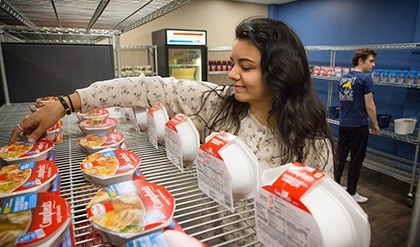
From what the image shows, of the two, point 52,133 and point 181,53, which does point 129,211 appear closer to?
point 52,133

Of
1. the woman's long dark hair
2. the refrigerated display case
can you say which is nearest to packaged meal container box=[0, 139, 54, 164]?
the woman's long dark hair

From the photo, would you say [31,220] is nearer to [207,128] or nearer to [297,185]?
[297,185]

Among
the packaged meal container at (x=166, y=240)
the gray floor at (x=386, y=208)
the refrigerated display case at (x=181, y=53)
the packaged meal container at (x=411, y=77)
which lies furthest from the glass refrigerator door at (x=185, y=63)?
the packaged meal container at (x=166, y=240)

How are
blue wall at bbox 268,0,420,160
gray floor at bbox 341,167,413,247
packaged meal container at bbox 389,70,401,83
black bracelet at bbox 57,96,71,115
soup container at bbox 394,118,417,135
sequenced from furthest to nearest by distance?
blue wall at bbox 268,0,420,160 < packaged meal container at bbox 389,70,401,83 < soup container at bbox 394,118,417,135 < gray floor at bbox 341,167,413,247 < black bracelet at bbox 57,96,71,115

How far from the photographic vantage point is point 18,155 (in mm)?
794

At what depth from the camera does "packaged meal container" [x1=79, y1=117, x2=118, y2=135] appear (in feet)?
3.39

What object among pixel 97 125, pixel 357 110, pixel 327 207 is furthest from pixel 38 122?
pixel 357 110

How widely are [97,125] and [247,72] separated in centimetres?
60

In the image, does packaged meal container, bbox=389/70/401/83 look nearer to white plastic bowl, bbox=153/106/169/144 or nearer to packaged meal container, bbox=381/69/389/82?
packaged meal container, bbox=381/69/389/82

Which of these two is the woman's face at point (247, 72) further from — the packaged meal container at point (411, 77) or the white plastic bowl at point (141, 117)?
the packaged meal container at point (411, 77)

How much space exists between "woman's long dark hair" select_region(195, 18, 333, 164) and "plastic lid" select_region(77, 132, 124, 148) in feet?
1.40

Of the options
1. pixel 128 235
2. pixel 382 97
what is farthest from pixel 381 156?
pixel 128 235

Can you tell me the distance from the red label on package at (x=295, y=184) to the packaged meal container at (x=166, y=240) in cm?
15

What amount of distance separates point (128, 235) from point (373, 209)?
330 cm
